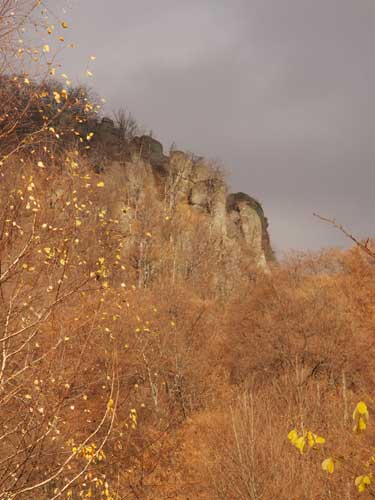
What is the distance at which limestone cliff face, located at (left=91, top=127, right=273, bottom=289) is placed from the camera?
1977 inches

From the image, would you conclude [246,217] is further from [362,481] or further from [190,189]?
[362,481]

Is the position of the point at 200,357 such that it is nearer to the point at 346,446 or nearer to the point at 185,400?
the point at 185,400

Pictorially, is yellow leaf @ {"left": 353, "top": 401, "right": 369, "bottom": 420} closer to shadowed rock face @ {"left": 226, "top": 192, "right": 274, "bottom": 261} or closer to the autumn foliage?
the autumn foliage

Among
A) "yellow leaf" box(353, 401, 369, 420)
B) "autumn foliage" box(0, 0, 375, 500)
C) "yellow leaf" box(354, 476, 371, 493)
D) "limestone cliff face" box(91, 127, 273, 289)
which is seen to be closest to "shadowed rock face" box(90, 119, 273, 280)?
"limestone cliff face" box(91, 127, 273, 289)

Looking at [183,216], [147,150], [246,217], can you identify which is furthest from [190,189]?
[246,217]

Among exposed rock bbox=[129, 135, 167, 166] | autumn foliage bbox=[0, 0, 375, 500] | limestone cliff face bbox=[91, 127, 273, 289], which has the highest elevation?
exposed rock bbox=[129, 135, 167, 166]

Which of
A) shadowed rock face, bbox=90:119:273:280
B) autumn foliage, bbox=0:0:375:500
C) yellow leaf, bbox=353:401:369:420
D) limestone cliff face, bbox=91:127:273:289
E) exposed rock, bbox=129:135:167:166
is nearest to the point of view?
yellow leaf, bbox=353:401:369:420

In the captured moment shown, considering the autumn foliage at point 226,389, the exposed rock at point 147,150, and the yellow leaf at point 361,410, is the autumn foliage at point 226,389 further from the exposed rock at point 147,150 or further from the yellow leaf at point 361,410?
the exposed rock at point 147,150

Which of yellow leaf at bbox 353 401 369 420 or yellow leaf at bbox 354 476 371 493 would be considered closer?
yellow leaf at bbox 353 401 369 420

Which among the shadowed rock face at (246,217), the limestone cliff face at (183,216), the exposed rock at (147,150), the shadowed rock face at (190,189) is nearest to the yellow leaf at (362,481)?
the limestone cliff face at (183,216)

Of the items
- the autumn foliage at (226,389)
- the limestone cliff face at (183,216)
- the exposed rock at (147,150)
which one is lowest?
the autumn foliage at (226,389)

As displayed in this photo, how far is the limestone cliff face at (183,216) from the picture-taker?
50.2 metres

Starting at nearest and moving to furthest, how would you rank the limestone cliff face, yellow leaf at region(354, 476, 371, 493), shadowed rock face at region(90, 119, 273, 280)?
yellow leaf at region(354, 476, 371, 493), the limestone cliff face, shadowed rock face at region(90, 119, 273, 280)

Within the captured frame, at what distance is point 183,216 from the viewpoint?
56719mm
